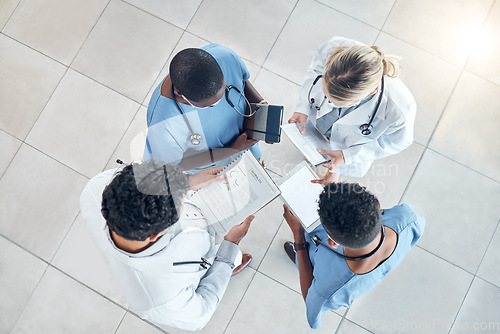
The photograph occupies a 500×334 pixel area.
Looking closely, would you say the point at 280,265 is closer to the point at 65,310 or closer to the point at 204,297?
the point at 204,297

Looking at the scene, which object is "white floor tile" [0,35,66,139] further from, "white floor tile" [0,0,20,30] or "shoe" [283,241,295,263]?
"shoe" [283,241,295,263]

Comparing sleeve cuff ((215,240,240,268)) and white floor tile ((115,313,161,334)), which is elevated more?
sleeve cuff ((215,240,240,268))

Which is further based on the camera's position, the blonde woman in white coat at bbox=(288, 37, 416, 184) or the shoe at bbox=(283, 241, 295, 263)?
the shoe at bbox=(283, 241, 295, 263)

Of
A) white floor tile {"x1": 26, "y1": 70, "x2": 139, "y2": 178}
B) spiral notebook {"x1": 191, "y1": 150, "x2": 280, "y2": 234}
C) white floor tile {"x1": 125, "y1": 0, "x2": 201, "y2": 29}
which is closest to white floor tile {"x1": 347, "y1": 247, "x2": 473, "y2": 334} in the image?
spiral notebook {"x1": 191, "y1": 150, "x2": 280, "y2": 234}

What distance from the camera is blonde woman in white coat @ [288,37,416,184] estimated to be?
5.32 feet

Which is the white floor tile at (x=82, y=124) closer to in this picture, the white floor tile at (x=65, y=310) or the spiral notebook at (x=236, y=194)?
the white floor tile at (x=65, y=310)

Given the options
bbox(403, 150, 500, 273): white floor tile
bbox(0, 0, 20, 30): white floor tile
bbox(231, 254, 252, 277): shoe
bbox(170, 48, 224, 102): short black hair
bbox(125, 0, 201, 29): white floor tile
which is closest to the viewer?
bbox(170, 48, 224, 102): short black hair

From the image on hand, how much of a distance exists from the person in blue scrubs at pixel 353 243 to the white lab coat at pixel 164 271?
53cm

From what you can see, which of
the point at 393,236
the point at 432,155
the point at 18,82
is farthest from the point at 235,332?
the point at 18,82

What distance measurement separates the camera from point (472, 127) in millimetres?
2809

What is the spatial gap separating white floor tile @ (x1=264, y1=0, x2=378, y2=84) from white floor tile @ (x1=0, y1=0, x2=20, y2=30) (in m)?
2.30

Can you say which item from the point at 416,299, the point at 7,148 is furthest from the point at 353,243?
the point at 7,148

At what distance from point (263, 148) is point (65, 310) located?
1.94 meters

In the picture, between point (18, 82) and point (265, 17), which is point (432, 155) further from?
point (18, 82)
